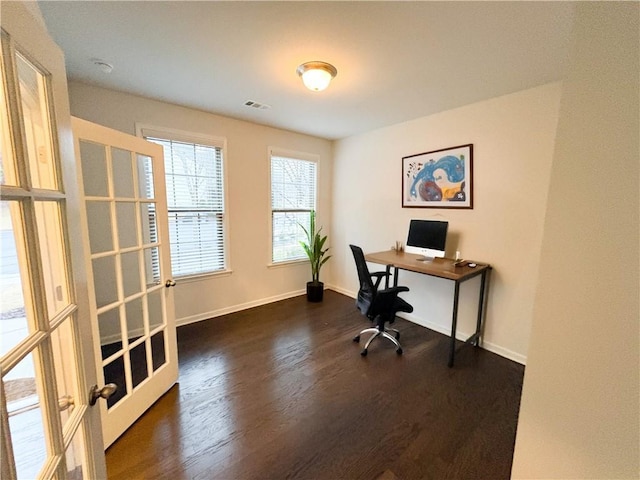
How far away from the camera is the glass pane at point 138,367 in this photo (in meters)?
2.07

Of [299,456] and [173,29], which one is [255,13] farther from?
[299,456]

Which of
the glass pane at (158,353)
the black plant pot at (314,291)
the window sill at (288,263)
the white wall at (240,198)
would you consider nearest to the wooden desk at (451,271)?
the black plant pot at (314,291)

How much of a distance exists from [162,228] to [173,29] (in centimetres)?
128

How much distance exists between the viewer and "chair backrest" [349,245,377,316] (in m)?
2.45

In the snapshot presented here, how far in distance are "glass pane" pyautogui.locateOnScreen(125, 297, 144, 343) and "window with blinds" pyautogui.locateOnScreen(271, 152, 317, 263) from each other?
1763mm

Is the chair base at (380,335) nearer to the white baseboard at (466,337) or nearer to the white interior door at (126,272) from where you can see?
the white baseboard at (466,337)

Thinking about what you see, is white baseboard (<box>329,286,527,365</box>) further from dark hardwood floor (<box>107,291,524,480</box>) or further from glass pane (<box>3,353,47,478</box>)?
glass pane (<box>3,353,47,478</box>)

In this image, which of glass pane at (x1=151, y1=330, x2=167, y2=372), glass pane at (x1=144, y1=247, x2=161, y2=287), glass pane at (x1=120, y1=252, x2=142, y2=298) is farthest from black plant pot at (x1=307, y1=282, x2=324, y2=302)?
glass pane at (x1=120, y1=252, x2=142, y2=298)

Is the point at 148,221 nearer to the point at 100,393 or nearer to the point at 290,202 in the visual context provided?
the point at 290,202

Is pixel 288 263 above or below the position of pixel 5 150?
below

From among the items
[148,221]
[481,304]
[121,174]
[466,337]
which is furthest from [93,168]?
[466,337]

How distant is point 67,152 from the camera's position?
2.56 ft

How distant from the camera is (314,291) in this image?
13.0 feet

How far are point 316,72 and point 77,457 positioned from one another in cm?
229
